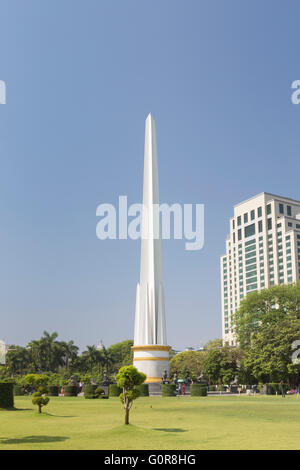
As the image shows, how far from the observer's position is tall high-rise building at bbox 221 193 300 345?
138 m

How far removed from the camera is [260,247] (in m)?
146

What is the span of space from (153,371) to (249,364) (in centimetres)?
1253

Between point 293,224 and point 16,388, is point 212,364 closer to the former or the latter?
point 16,388

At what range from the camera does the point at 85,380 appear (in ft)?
208

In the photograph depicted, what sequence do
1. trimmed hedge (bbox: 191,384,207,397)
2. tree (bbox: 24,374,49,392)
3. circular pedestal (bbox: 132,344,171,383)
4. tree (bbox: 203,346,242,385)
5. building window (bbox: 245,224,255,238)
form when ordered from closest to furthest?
tree (bbox: 24,374,49,392) < trimmed hedge (bbox: 191,384,207,397) < circular pedestal (bbox: 132,344,171,383) < tree (bbox: 203,346,242,385) < building window (bbox: 245,224,255,238)

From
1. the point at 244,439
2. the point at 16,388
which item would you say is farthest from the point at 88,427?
the point at 16,388

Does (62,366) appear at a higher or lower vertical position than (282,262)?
lower

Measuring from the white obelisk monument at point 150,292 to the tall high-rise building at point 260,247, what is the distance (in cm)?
7986

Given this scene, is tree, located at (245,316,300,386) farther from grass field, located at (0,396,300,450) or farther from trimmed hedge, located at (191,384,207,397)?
grass field, located at (0,396,300,450)

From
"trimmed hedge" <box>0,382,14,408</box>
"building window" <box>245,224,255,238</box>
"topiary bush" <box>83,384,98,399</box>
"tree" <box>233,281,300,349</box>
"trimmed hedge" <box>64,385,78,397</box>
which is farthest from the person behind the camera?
"building window" <box>245,224,255,238</box>

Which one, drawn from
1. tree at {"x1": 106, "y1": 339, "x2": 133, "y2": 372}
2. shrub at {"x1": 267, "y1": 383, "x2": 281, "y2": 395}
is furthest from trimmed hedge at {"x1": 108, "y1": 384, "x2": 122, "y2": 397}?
tree at {"x1": 106, "y1": 339, "x2": 133, "y2": 372}

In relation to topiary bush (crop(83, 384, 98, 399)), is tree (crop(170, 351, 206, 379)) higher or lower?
lower

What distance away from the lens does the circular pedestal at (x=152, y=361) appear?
52188 millimetres

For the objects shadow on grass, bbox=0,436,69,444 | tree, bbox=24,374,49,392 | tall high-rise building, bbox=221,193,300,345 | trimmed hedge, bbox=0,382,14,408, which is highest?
tall high-rise building, bbox=221,193,300,345
